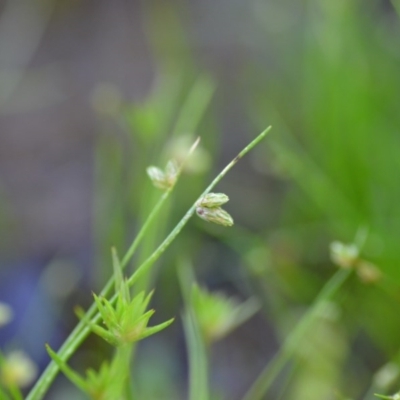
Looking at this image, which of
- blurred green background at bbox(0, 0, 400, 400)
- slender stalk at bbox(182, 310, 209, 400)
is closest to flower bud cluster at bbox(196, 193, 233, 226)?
slender stalk at bbox(182, 310, 209, 400)

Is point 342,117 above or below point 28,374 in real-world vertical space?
above

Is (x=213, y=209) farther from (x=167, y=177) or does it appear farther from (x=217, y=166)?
(x=217, y=166)

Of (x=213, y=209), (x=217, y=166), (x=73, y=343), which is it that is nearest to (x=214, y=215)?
(x=213, y=209)

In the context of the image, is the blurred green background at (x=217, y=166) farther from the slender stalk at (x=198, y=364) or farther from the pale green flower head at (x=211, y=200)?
the pale green flower head at (x=211, y=200)

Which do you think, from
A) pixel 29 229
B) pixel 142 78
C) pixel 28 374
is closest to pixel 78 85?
pixel 142 78

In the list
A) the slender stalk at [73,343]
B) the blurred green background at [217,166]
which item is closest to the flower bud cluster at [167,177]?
the slender stalk at [73,343]

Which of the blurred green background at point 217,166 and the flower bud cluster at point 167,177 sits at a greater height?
the flower bud cluster at point 167,177

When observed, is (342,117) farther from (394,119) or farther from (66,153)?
(66,153)
